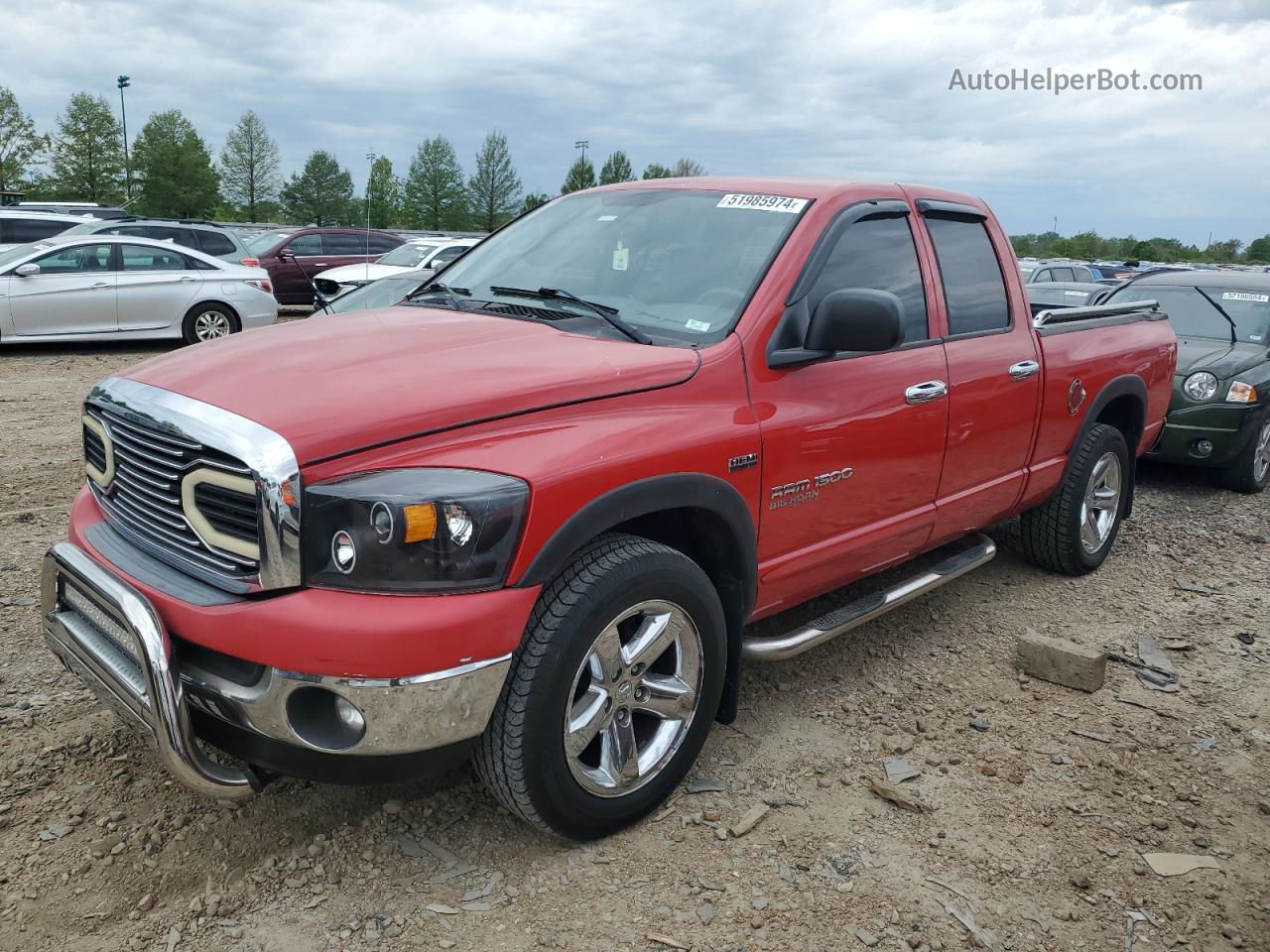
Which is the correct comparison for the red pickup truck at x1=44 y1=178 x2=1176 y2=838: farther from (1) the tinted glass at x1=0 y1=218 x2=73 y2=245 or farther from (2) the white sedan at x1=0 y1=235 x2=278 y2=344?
(1) the tinted glass at x1=0 y1=218 x2=73 y2=245

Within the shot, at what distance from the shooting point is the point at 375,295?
8008mm

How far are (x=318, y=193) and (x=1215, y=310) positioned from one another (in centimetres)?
8828

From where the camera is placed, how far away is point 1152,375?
5766mm

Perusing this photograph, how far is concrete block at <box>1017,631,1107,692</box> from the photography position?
4.26 m

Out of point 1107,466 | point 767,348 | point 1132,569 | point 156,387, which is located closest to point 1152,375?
point 1107,466

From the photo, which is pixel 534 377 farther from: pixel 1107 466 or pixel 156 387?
pixel 1107 466

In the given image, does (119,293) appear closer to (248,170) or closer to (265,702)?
(265,702)

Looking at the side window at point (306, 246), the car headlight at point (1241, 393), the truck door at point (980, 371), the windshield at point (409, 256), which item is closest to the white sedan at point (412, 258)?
the windshield at point (409, 256)

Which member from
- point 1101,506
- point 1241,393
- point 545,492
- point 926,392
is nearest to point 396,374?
point 545,492

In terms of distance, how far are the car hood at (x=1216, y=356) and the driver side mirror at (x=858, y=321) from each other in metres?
5.63

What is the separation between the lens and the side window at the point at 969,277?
4289mm

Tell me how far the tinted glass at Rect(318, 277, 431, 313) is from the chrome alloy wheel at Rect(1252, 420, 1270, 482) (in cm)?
649

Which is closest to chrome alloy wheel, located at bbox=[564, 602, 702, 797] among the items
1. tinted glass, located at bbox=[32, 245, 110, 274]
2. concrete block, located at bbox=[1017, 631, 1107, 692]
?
concrete block, located at bbox=[1017, 631, 1107, 692]

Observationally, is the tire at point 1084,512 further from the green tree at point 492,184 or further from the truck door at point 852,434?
the green tree at point 492,184
